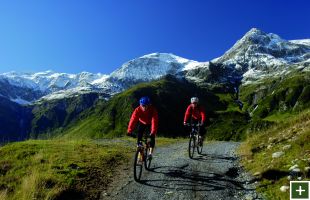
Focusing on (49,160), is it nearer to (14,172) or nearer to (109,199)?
(14,172)

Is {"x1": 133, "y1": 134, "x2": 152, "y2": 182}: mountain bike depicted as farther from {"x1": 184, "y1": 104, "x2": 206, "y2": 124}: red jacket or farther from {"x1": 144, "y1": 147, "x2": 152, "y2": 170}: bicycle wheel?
{"x1": 184, "y1": 104, "x2": 206, "y2": 124}: red jacket

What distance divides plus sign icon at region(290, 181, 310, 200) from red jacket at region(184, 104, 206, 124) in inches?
451

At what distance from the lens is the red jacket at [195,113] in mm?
26906

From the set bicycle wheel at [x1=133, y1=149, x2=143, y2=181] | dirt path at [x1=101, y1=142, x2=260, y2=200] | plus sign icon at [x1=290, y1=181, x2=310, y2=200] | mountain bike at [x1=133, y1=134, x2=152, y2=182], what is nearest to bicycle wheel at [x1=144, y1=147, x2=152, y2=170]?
mountain bike at [x1=133, y1=134, x2=152, y2=182]

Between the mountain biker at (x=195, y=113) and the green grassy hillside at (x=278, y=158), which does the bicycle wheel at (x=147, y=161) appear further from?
the green grassy hillside at (x=278, y=158)

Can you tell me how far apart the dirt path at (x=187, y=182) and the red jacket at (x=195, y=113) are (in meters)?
2.90

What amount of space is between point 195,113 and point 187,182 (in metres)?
8.56

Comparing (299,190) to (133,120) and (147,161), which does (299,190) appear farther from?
Answer: (147,161)

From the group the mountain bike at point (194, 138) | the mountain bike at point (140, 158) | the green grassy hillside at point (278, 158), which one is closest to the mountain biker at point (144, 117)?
the mountain bike at point (140, 158)

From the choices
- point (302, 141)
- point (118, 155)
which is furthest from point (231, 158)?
point (118, 155)

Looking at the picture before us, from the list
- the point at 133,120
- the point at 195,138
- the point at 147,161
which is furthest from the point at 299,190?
the point at 195,138

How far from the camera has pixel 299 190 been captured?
15055 mm

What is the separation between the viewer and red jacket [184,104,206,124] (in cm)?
2691

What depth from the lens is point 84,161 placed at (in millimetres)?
24297
